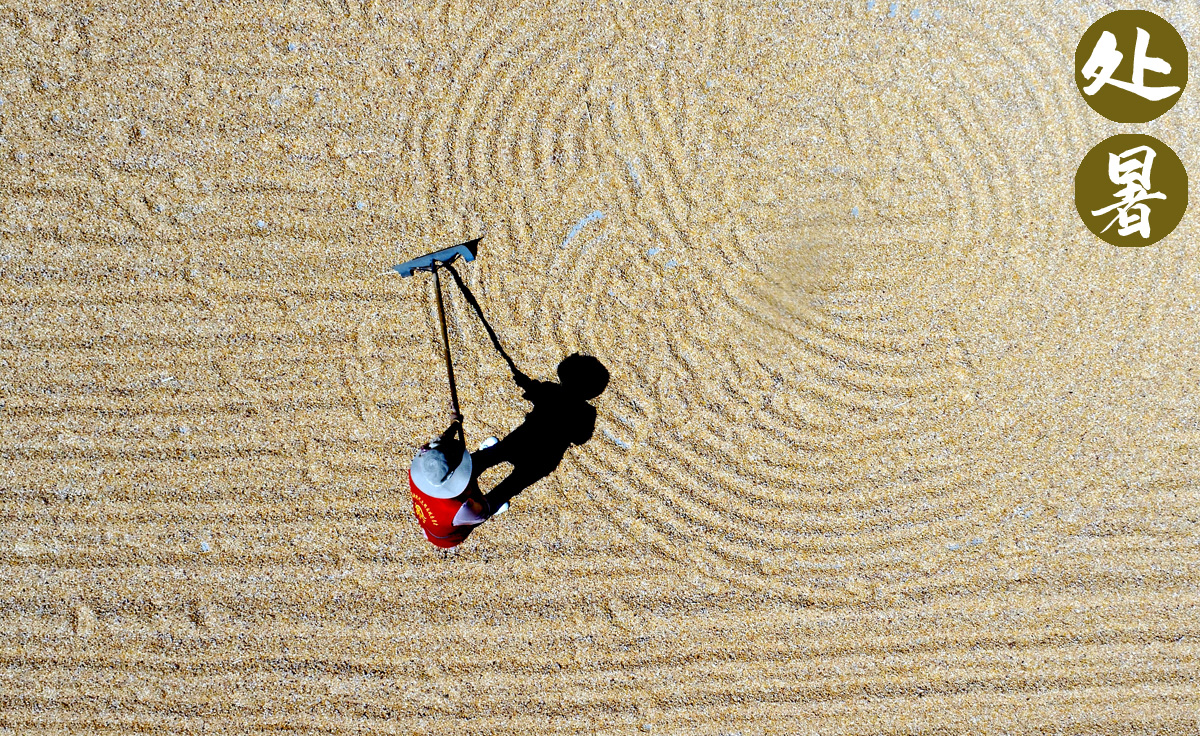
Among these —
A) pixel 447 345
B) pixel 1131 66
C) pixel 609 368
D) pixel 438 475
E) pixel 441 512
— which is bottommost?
pixel 441 512

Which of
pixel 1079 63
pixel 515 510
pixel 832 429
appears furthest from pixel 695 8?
pixel 515 510

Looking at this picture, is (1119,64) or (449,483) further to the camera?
(1119,64)

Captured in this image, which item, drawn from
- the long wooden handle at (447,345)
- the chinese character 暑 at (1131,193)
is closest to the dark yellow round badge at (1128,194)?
the chinese character 暑 at (1131,193)

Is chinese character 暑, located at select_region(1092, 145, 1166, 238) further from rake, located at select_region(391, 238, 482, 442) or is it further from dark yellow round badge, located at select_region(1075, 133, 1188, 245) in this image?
rake, located at select_region(391, 238, 482, 442)

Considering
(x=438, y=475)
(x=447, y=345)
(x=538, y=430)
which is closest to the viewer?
(x=438, y=475)

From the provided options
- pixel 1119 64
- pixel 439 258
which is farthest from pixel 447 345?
pixel 1119 64

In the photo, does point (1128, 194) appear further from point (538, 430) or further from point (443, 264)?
point (443, 264)

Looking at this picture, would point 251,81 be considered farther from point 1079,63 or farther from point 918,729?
point 918,729

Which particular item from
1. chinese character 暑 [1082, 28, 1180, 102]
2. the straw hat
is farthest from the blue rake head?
chinese character 暑 [1082, 28, 1180, 102]

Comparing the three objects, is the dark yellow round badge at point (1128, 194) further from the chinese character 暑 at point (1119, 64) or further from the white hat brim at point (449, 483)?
the white hat brim at point (449, 483)
